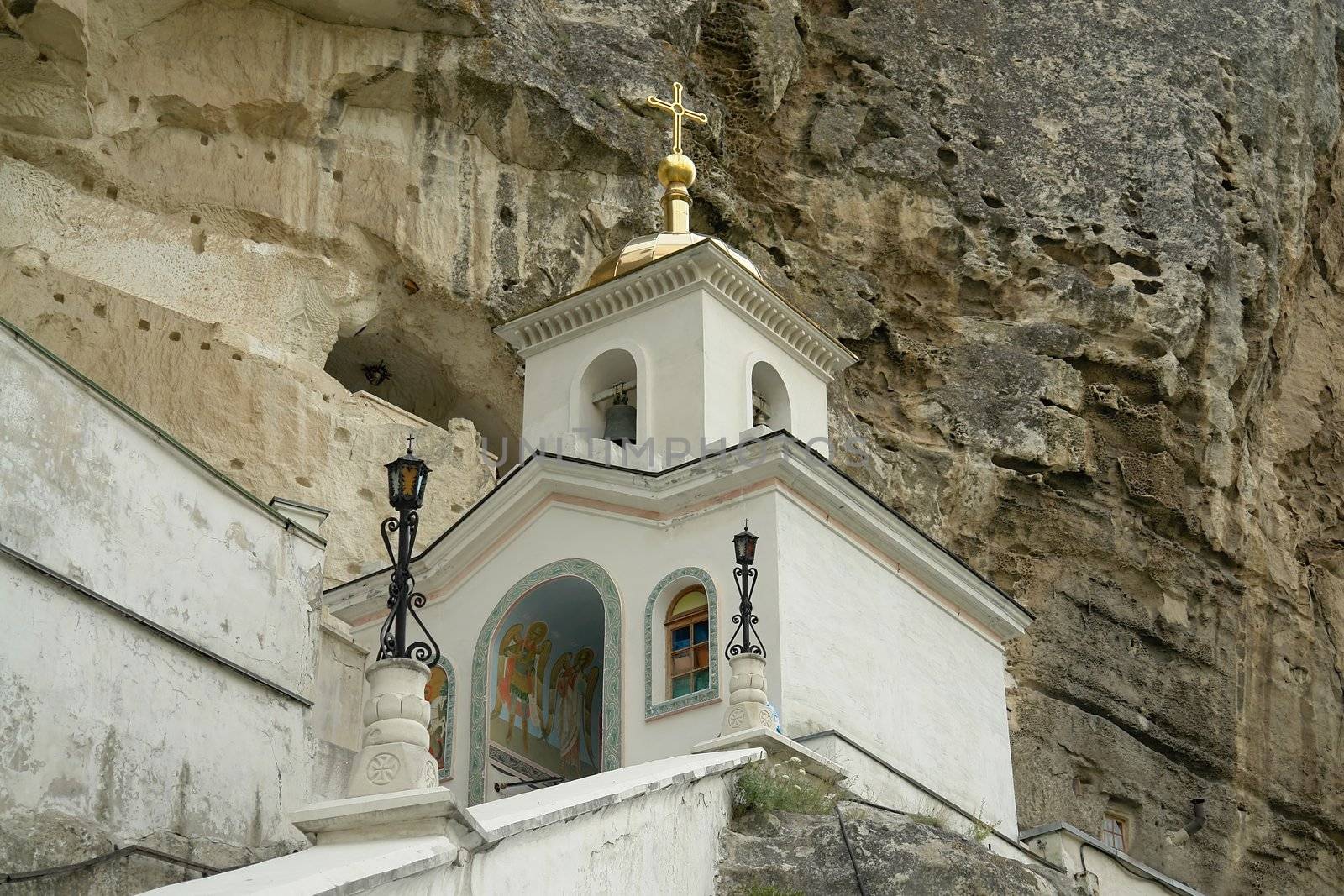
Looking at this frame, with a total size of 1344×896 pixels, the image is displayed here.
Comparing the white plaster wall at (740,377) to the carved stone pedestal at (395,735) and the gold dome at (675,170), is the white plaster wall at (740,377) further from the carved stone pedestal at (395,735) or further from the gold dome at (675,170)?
the carved stone pedestal at (395,735)

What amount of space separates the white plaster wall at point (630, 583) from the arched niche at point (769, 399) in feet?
9.57

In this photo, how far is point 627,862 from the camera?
10500 mm

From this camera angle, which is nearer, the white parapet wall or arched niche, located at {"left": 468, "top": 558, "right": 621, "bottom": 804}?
the white parapet wall

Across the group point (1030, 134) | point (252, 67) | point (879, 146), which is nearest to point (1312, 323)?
point (1030, 134)

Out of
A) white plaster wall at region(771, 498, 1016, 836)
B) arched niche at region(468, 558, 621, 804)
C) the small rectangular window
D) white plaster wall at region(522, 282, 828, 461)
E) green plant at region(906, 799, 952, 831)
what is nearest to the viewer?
green plant at region(906, 799, 952, 831)

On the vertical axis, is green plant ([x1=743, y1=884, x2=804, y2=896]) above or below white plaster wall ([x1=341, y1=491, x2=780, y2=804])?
below

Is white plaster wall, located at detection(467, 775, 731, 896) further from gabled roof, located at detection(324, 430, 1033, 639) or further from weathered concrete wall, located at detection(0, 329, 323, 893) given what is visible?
gabled roof, located at detection(324, 430, 1033, 639)

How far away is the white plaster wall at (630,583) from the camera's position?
52.1ft

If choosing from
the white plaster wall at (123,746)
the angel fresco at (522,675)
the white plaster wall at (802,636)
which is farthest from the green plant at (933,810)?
the white plaster wall at (123,746)

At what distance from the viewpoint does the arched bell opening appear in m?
19.0

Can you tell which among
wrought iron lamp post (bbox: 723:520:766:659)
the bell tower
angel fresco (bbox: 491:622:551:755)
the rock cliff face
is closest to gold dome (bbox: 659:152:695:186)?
the bell tower

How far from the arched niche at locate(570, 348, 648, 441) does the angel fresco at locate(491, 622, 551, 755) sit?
2.42m

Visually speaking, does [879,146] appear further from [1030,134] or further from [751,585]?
[751,585]

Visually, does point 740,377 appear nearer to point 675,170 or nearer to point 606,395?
point 606,395
